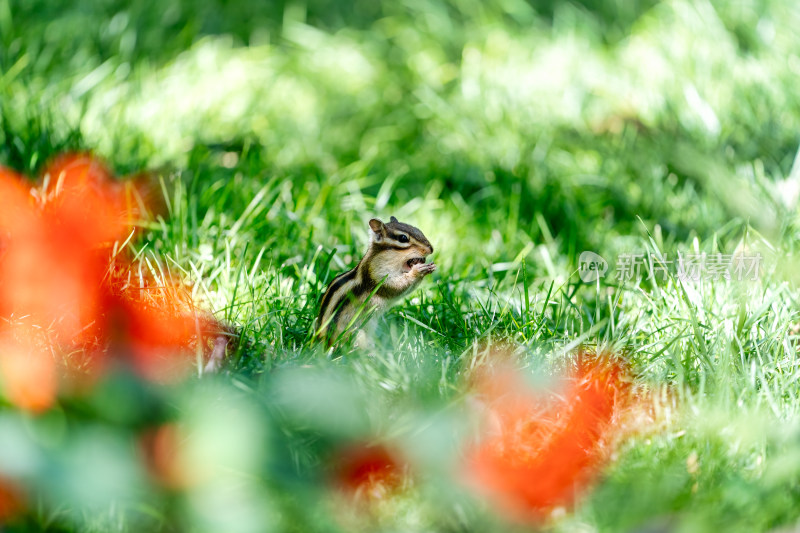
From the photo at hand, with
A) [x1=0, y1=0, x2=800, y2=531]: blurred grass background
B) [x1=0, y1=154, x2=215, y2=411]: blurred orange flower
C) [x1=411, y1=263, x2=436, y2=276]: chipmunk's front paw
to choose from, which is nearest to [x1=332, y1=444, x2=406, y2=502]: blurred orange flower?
[x1=0, y1=0, x2=800, y2=531]: blurred grass background

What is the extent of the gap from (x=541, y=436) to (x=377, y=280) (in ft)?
2.20

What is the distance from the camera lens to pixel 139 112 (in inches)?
162

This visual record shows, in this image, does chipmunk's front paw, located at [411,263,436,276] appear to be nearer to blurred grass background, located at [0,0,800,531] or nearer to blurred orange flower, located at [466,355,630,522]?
blurred grass background, located at [0,0,800,531]

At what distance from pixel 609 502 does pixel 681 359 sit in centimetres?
68

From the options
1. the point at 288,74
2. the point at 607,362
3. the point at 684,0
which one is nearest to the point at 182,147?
the point at 288,74

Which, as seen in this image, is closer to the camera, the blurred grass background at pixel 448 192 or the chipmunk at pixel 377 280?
the blurred grass background at pixel 448 192

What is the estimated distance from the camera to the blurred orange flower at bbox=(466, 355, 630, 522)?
70.4 inches

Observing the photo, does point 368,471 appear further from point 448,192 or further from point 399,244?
point 448,192

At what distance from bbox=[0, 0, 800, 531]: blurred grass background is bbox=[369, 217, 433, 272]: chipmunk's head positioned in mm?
176

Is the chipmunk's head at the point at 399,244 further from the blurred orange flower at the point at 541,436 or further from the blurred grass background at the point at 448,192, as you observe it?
the blurred orange flower at the point at 541,436

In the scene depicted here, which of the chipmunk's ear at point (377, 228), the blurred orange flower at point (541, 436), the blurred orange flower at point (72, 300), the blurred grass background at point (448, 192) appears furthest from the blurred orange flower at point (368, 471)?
the chipmunk's ear at point (377, 228)

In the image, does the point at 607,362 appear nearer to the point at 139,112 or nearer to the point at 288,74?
the point at 139,112

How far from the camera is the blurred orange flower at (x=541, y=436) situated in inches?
70.4

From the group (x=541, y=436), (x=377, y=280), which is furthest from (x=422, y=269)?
(x=541, y=436)
